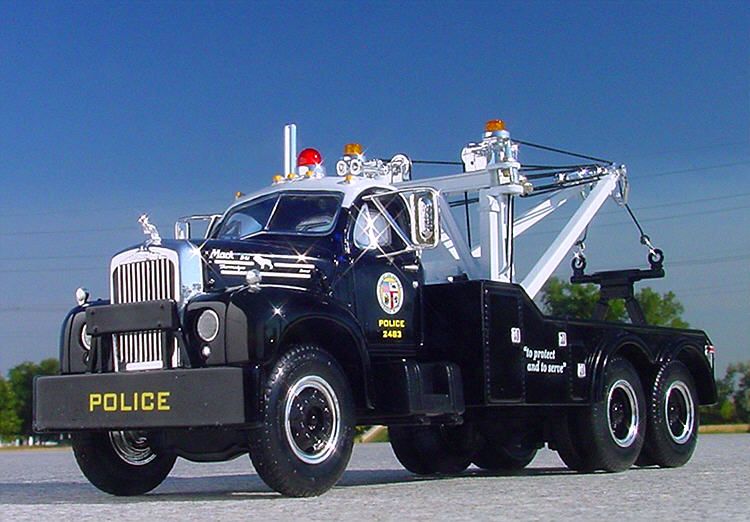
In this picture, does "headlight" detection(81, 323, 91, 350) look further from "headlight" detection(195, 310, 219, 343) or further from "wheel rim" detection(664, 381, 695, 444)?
"wheel rim" detection(664, 381, 695, 444)

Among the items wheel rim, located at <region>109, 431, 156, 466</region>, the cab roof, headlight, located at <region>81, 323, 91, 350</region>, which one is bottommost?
wheel rim, located at <region>109, 431, 156, 466</region>

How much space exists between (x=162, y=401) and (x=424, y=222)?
2.92 m

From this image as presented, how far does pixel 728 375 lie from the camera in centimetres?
6612

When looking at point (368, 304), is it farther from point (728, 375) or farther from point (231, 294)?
point (728, 375)

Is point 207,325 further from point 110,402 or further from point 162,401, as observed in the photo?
point 110,402

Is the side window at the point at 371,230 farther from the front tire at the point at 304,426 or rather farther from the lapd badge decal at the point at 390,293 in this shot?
the front tire at the point at 304,426

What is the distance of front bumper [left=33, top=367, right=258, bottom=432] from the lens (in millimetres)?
8977

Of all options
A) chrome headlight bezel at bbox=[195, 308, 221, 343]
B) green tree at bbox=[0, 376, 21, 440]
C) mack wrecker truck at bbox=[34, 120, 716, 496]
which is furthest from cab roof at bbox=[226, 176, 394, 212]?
green tree at bbox=[0, 376, 21, 440]

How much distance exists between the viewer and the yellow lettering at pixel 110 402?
31.2ft

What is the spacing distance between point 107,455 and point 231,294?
90.0 inches

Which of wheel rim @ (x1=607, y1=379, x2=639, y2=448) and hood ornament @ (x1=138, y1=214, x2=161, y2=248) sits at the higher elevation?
hood ornament @ (x1=138, y1=214, x2=161, y2=248)

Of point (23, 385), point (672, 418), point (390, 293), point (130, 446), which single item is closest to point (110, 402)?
point (130, 446)

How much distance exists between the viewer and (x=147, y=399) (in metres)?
9.30

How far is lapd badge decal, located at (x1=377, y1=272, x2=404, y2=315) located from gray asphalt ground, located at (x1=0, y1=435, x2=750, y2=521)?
1.58 metres
